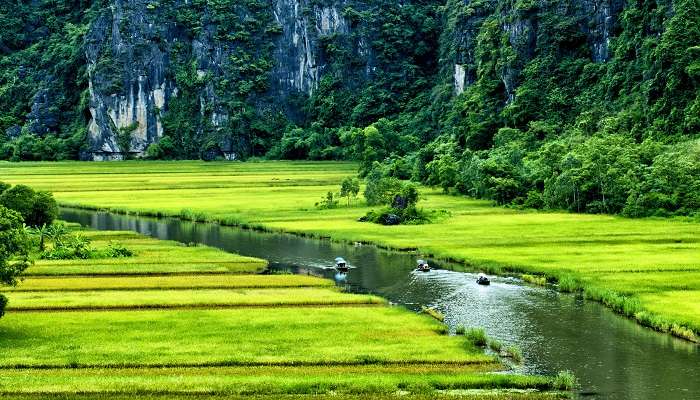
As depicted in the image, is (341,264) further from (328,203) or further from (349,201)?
(349,201)

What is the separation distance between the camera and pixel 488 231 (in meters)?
61.0

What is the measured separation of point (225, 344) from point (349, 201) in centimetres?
5303

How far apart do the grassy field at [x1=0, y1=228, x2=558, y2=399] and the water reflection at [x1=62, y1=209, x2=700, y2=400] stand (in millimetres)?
1788

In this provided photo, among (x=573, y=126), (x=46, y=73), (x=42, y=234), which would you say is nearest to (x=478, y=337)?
(x=42, y=234)

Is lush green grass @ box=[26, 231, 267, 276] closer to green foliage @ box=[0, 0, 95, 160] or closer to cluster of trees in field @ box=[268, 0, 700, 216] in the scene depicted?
cluster of trees in field @ box=[268, 0, 700, 216]

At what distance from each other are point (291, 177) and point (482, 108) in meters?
26.7

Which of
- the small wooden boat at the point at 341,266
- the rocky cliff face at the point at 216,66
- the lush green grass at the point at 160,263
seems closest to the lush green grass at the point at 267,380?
the small wooden boat at the point at 341,266

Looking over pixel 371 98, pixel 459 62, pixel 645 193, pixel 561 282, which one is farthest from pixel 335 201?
pixel 371 98

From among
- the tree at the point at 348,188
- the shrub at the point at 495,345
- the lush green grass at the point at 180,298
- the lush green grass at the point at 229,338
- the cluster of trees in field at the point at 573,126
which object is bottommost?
the shrub at the point at 495,345

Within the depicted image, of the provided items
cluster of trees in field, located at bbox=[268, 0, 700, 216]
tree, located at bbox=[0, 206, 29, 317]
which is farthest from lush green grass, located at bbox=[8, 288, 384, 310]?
cluster of trees in field, located at bbox=[268, 0, 700, 216]

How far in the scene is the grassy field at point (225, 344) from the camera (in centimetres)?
2661

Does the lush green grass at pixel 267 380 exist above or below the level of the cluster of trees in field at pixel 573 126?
below

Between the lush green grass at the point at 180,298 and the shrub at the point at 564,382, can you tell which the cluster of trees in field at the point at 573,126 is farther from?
the shrub at the point at 564,382

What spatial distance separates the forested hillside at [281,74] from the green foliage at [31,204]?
59.2 meters
